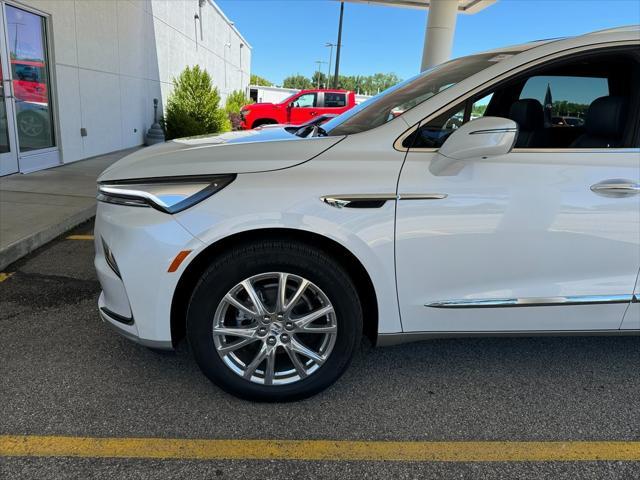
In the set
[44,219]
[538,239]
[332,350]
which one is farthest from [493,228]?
[44,219]

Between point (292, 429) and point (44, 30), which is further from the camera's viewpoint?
point (44, 30)

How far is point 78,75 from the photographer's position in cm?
945

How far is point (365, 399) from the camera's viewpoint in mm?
2598

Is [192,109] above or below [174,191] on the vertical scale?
above

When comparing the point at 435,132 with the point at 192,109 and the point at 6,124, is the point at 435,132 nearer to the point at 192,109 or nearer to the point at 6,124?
the point at 6,124

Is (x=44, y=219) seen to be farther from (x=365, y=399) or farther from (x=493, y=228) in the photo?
(x=493, y=228)

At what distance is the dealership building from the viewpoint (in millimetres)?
7614

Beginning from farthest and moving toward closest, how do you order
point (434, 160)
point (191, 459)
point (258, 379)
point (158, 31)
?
point (158, 31)
point (258, 379)
point (434, 160)
point (191, 459)

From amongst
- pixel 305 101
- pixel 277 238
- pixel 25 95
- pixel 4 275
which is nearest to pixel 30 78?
pixel 25 95

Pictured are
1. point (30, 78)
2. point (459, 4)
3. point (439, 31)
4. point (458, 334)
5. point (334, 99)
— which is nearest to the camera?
Result: point (458, 334)

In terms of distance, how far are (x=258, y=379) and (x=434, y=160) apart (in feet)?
4.56

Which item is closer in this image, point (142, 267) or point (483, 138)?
point (483, 138)

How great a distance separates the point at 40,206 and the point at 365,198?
16.5ft

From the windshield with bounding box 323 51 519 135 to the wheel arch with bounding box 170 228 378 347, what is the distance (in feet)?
2.10
